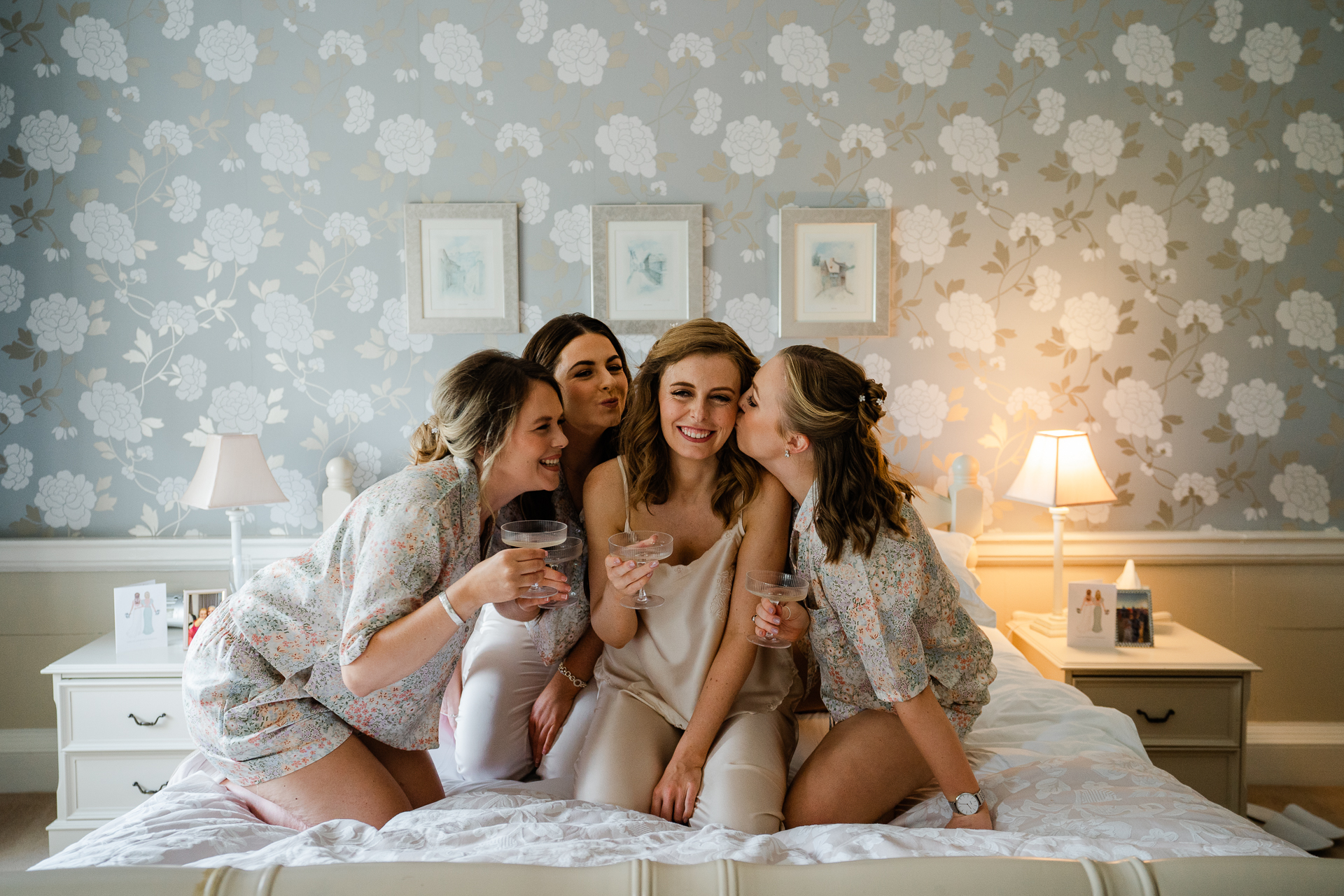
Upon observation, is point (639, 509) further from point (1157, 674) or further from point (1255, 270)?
point (1255, 270)

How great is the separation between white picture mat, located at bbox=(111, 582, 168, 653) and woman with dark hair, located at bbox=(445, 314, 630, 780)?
1.24m

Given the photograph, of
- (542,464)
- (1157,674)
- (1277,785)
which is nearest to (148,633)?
(542,464)

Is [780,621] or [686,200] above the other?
[686,200]

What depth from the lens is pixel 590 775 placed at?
1578 mm

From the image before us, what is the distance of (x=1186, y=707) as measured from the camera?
249cm

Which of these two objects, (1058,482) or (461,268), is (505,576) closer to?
(461,268)

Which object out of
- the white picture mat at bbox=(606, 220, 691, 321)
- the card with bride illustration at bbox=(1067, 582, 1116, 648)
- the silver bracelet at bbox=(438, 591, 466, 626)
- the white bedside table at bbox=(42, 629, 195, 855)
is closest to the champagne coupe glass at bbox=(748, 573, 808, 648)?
the silver bracelet at bbox=(438, 591, 466, 626)

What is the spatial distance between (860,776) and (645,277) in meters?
2.01

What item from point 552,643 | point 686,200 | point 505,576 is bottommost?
point 552,643

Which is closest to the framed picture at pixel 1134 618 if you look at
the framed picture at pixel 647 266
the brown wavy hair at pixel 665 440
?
the brown wavy hair at pixel 665 440

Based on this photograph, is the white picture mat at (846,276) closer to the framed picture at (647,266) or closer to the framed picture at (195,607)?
the framed picture at (647,266)

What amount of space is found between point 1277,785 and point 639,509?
2932 millimetres

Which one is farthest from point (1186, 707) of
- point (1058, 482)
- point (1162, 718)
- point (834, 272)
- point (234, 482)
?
point (234, 482)

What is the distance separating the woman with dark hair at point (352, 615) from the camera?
1.49 m
